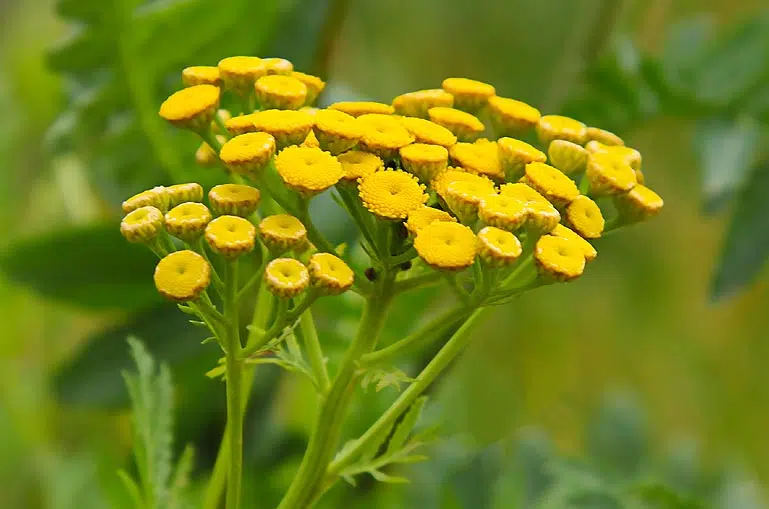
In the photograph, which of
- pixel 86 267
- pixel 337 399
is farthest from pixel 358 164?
pixel 86 267

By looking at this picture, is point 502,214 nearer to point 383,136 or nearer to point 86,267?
point 383,136

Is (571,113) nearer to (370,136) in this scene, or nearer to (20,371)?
(370,136)

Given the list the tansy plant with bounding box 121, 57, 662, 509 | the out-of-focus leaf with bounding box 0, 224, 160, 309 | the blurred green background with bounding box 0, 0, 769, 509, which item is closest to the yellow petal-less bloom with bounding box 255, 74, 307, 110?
the tansy plant with bounding box 121, 57, 662, 509

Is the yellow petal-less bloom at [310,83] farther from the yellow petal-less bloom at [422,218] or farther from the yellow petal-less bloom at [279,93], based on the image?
the yellow petal-less bloom at [422,218]

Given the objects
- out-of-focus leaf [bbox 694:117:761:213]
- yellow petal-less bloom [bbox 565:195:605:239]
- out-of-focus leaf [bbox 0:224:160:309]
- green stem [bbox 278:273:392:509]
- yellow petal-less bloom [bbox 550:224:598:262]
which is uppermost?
yellow petal-less bloom [bbox 550:224:598:262]

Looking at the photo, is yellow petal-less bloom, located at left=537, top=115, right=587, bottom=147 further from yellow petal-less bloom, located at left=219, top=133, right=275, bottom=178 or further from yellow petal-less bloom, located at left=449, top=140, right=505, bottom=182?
yellow petal-less bloom, located at left=219, top=133, right=275, bottom=178

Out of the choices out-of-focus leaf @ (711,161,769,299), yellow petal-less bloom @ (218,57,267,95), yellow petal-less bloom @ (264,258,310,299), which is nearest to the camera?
yellow petal-less bloom @ (264,258,310,299)

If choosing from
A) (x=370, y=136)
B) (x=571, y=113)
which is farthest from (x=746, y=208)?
(x=370, y=136)
